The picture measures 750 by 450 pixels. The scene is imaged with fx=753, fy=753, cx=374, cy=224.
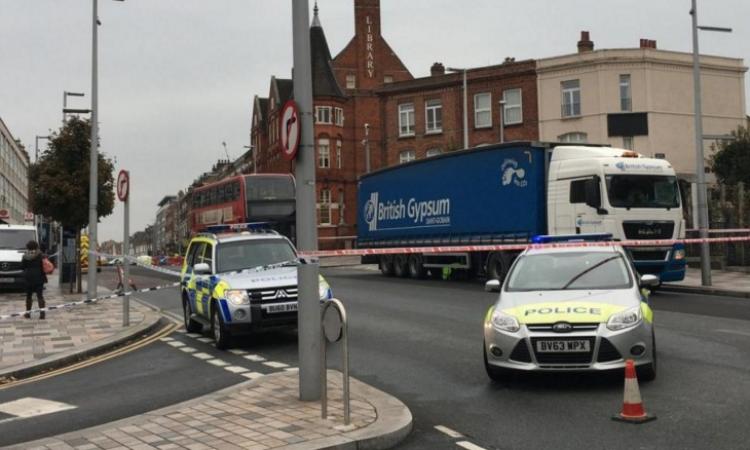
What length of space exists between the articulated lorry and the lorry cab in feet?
0.08

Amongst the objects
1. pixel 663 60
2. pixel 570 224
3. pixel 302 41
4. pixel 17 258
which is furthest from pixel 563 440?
pixel 663 60

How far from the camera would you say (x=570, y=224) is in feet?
65.3

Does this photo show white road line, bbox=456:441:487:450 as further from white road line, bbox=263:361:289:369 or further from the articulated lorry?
the articulated lorry

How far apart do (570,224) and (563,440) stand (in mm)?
14369

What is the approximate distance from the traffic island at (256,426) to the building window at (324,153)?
56834 mm

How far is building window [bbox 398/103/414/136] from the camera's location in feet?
168

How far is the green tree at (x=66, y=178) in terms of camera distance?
22797 mm

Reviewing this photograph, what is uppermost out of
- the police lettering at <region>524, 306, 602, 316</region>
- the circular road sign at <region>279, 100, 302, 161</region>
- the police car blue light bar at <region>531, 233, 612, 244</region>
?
the circular road sign at <region>279, 100, 302, 161</region>

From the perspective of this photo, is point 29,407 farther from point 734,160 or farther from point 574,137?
point 734,160

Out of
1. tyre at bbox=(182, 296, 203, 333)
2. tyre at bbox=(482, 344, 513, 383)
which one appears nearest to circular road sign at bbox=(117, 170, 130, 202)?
tyre at bbox=(182, 296, 203, 333)

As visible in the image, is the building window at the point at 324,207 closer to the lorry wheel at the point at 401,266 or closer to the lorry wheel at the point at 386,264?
the lorry wheel at the point at 386,264

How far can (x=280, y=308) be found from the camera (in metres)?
11.4

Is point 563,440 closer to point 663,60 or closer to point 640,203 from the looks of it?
point 640,203

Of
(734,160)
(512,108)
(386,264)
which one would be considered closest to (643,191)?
(386,264)
